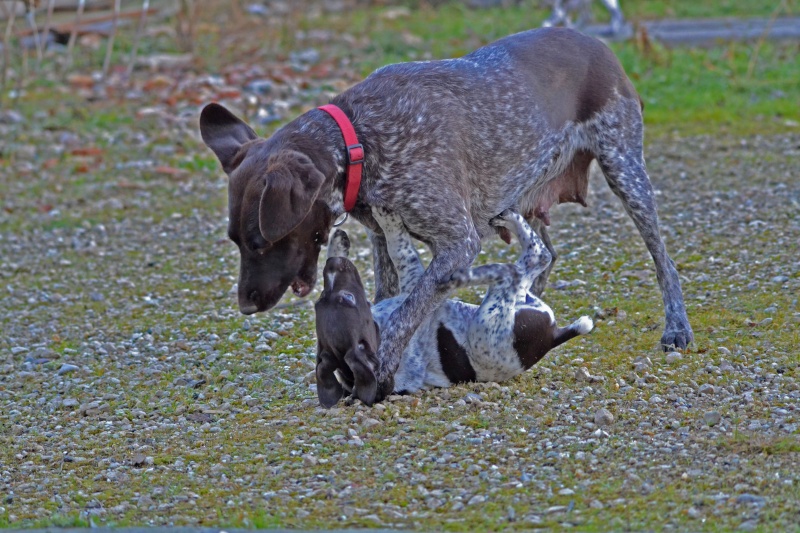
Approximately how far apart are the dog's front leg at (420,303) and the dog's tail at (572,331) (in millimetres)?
552

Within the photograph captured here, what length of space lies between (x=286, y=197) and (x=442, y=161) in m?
1.03

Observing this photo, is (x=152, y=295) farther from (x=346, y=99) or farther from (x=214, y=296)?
(x=346, y=99)

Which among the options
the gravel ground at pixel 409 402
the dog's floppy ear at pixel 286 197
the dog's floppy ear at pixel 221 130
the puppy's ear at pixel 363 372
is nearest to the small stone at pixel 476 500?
the gravel ground at pixel 409 402

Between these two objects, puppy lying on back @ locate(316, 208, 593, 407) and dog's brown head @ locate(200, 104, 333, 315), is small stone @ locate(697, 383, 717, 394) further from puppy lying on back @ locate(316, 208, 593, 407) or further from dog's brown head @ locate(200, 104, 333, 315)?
dog's brown head @ locate(200, 104, 333, 315)

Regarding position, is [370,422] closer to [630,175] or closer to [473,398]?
[473,398]

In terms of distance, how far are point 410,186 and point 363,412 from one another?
3.61ft

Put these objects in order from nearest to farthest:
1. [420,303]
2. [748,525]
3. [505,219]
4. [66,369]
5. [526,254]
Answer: [748,525] < [420,303] < [526,254] < [505,219] < [66,369]

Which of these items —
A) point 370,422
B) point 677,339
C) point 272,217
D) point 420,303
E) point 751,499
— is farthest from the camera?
point 677,339

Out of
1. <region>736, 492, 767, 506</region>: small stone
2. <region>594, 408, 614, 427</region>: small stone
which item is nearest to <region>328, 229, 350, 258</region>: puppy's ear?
<region>594, 408, 614, 427</region>: small stone

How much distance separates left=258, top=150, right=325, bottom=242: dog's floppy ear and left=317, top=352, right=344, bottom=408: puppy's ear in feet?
2.03

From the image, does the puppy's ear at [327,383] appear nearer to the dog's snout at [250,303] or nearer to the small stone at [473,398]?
the dog's snout at [250,303]

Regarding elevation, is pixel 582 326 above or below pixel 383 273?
below

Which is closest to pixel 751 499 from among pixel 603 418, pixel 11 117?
pixel 603 418

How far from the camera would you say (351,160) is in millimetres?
5527
